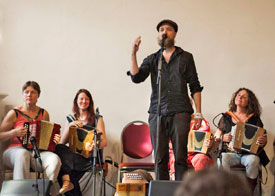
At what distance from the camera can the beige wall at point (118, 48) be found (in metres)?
5.03

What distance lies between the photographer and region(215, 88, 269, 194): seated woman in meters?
4.20

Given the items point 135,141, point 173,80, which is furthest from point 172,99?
point 135,141

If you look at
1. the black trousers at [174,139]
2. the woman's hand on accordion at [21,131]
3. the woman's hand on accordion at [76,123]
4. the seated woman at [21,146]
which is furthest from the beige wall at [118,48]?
the black trousers at [174,139]

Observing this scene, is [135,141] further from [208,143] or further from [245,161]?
[245,161]

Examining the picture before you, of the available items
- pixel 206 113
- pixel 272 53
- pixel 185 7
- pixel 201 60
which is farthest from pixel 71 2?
pixel 272 53

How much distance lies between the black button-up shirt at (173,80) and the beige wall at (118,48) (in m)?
1.82

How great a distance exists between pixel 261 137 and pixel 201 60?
4.24ft

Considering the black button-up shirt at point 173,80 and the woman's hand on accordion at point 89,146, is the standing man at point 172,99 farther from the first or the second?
the woman's hand on accordion at point 89,146

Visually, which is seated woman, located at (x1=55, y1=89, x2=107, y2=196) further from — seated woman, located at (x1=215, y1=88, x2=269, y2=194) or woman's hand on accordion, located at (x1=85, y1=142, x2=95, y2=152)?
seated woman, located at (x1=215, y1=88, x2=269, y2=194)

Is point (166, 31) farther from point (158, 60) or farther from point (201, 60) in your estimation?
point (201, 60)

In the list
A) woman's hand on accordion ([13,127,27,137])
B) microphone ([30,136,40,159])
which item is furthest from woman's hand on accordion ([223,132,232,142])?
woman's hand on accordion ([13,127,27,137])

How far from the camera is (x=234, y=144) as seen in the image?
4.18 meters

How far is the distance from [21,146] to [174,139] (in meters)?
1.83

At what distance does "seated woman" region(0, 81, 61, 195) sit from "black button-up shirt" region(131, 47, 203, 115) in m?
1.33
